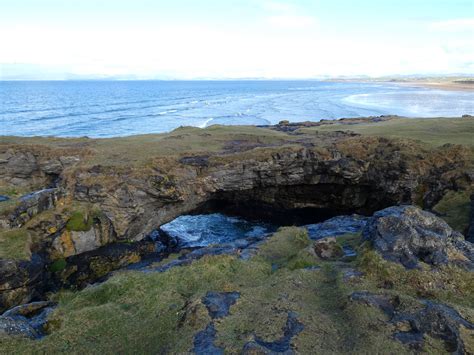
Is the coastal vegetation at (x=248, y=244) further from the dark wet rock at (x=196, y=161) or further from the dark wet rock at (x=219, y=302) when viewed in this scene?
the dark wet rock at (x=196, y=161)

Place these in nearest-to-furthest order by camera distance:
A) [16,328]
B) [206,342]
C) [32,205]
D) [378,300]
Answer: [206,342]
[16,328]
[378,300]
[32,205]

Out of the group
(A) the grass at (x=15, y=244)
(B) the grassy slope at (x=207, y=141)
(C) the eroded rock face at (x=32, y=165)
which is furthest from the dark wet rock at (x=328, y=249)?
(C) the eroded rock face at (x=32, y=165)

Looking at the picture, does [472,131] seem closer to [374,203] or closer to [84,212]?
[374,203]

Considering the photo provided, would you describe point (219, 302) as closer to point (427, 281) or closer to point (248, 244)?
point (427, 281)

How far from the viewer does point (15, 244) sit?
25.2m

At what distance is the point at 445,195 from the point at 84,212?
2809 cm

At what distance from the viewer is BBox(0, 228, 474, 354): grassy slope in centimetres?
1273

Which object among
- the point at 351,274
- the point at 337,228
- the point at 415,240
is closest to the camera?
the point at 351,274

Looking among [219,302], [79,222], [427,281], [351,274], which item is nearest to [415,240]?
[427,281]

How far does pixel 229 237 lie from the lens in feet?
115

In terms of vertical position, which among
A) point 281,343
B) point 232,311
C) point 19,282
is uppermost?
point 281,343

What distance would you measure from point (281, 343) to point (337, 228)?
1609 centimetres

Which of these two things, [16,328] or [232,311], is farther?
[232,311]

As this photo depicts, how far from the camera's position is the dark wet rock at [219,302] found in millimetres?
14164
